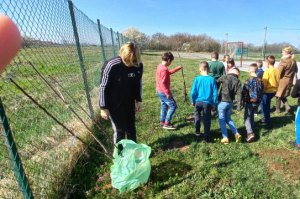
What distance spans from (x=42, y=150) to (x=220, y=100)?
3535mm

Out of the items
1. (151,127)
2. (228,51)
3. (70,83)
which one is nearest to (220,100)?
(151,127)

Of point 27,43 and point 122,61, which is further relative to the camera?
point 122,61

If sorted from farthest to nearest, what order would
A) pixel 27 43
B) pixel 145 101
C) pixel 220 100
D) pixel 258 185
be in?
pixel 145 101 < pixel 220 100 < pixel 258 185 < pixel 27 43

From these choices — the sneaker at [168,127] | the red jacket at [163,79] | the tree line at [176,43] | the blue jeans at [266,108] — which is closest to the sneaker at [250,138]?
the blue jeans at [266,108]

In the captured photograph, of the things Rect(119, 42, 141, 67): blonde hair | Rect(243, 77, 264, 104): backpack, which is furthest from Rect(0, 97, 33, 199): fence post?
Rect(243, 77, 264, 104): backpack

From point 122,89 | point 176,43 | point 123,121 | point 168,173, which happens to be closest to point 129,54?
point 122,89

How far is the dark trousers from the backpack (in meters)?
2.61

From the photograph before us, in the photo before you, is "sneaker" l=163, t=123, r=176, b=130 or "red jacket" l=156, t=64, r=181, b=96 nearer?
"red jacket" l=156, t=64, r=181, b=96

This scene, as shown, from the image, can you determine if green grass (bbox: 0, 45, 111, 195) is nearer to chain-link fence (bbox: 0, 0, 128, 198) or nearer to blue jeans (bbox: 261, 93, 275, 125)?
chain-link fence (bbox: 0, 0, 128, 198)

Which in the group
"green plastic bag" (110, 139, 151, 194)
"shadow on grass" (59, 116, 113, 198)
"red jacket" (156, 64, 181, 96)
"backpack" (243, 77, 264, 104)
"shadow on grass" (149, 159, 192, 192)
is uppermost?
"red jacket" (156, 64, 181, 96)

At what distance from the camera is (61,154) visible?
407 cm

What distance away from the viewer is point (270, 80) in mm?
6422

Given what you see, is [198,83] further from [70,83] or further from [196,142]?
[70,83]

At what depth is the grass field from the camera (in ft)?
11.9
